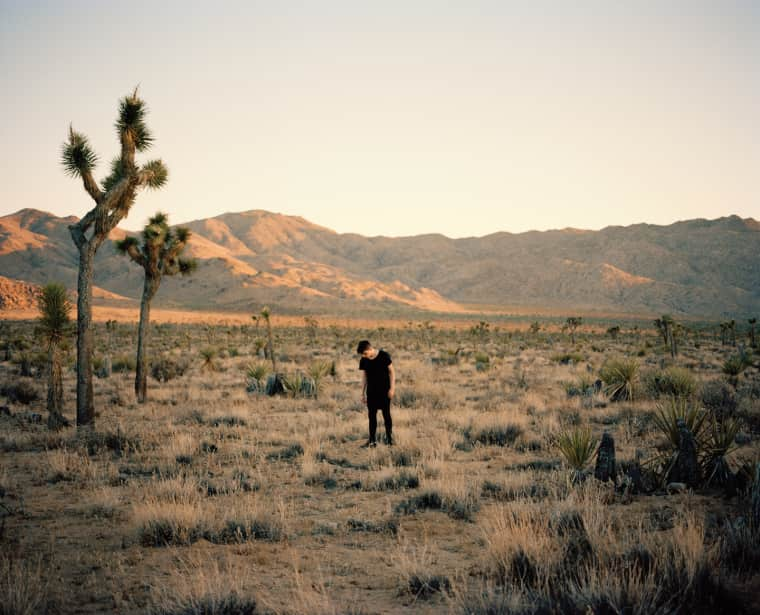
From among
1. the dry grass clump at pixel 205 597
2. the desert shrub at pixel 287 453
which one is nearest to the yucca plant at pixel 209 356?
the desert shrub at pixel 287 453

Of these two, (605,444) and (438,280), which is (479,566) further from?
(438,280)

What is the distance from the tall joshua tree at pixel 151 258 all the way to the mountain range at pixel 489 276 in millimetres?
90429

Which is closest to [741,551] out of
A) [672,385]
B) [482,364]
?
[672,385]

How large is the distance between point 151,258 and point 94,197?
4804 mm

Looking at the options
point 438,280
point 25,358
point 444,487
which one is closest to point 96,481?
point 444,487

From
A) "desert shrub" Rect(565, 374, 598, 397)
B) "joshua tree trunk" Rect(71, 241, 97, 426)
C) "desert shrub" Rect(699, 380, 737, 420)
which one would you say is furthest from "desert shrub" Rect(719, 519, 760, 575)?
"joshua tree trunk" Rect(71, 241, 97, 426)

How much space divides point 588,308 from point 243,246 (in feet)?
377

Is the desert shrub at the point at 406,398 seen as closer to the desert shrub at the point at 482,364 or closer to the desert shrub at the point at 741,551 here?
the desert shrub at the point at 482,364

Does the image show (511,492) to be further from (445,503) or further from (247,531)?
(247,531)

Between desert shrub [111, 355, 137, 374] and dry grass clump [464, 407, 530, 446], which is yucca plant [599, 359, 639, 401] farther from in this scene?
desert shrub [111, 355, 137, 374]

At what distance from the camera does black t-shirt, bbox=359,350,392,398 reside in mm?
10719

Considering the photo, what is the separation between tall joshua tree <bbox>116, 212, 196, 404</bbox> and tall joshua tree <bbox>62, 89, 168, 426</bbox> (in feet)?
12.2

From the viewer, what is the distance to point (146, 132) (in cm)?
1382

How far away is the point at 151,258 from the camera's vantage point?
17.8 meters
